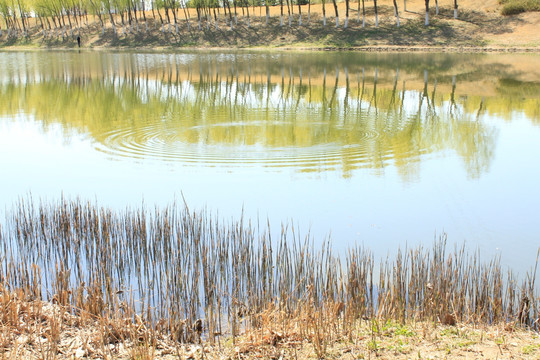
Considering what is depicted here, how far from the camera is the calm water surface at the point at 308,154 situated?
27.8 ft

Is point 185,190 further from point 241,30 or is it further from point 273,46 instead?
point 241,30

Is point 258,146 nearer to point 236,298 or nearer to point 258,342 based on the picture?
point 236,298

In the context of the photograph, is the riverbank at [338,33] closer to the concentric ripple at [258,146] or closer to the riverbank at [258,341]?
the concentric ripple at [258,146]

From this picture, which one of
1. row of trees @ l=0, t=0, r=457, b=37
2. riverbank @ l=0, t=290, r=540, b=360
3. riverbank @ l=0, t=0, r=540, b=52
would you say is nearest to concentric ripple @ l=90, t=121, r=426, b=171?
riverbank @ l=0, t=290, r=540, b=360

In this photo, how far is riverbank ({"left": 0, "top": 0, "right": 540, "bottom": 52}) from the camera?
48969mm

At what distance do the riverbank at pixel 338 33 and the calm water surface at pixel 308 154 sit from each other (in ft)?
88.1

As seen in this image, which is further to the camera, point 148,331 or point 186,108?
point 186,108

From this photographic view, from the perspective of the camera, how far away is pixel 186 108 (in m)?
17.8

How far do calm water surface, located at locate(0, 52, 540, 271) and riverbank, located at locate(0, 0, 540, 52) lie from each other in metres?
26.8

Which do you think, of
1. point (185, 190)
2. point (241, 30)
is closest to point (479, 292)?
point (185, 190)

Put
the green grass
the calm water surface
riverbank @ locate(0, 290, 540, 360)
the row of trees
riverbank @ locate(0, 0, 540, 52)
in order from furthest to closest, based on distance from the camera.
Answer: the row of trees, the green grass, riverbank @ locate(0, 0, 540, 52), the calm water surface, riverbank @ locate(0, 290, 540, 360)

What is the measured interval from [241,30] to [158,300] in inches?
2336

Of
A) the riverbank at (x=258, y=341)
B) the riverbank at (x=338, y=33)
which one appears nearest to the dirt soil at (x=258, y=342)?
the riverbank at (x=258, y=341)

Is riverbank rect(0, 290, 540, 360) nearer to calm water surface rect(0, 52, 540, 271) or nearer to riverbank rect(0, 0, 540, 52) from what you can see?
calm water surface rect(0, 52, 540, 271)
